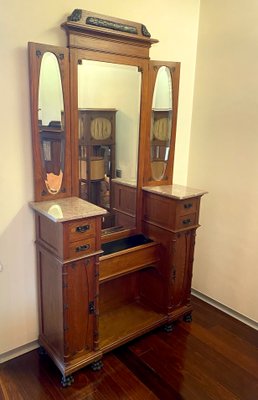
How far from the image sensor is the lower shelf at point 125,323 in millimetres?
2154

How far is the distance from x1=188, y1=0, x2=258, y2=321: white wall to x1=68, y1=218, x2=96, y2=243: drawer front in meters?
1.24

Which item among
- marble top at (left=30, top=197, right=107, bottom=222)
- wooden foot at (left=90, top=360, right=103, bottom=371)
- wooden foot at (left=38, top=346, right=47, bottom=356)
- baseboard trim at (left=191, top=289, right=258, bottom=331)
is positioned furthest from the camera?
baseboard trim at (left=191, top=289, right=258, bottom=331)

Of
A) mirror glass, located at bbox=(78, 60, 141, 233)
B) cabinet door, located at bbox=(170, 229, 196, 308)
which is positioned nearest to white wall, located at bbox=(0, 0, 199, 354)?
mirror glass, located at bbox=(78, 60, 141, 233)

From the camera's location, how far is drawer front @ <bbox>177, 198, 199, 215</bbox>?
2.23 metres

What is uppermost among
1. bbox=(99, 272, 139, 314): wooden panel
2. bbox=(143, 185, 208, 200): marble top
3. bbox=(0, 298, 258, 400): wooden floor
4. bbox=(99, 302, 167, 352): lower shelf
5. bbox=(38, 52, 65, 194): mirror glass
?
bbox=(38, 52, 65, 194): mirror glass

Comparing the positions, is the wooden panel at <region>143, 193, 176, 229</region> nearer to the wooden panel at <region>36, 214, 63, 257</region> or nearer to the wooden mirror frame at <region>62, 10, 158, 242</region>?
the wooden mirror frame at <region>62, 10, 158, 242</region>

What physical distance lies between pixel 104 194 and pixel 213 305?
4.64 feet

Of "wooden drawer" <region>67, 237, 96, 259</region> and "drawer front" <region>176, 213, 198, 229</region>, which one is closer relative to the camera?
"wooden drawer" <region>67, 237, 96, 259</region>

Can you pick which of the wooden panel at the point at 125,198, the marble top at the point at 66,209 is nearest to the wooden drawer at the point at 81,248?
the marble top at the point at 66,209

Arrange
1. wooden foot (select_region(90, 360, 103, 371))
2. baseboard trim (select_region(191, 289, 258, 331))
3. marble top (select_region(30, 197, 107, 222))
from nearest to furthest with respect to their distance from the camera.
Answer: marble top (select_region(30, 197, 107, 222)), wooden foot (select_region(90, 360, 103, 371)), baseboard trim (select_region(191, 289, 258, 331))

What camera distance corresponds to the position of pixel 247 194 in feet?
7.89

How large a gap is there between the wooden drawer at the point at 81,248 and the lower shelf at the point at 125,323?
0.70 m

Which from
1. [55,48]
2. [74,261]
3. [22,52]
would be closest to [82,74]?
[55,48]

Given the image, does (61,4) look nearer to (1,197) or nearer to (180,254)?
(1,197)
